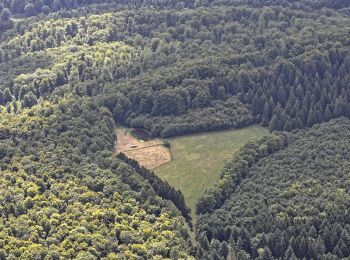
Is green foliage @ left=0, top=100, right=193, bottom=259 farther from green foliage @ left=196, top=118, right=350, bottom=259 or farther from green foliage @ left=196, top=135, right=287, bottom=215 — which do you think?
green foliage @ left=196, top=118, right=350, bottom=259

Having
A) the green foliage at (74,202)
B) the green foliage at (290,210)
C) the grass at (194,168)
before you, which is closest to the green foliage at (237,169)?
the green foliage at (290,210)

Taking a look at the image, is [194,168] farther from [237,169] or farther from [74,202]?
[74,202]

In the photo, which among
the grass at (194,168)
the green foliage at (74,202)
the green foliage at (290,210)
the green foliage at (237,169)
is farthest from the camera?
the grass at (194,168)

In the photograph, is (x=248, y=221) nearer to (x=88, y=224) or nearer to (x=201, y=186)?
(x=201, y=186)

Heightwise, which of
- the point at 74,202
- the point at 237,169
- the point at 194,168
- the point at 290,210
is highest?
the point at 74,202

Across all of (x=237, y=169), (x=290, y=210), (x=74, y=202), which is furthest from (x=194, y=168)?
(x=74, y=202)

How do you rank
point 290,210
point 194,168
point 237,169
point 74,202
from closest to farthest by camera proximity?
point 74,202
point 290,210
point 237,169
point 194,168

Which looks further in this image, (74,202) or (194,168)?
(194,168)

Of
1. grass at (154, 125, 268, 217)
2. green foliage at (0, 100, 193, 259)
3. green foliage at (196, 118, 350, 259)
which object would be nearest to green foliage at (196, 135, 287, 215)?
green foliage at (196, 118, 350, 259)

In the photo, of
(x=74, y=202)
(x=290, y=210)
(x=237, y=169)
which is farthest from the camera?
(x=237, y=169)

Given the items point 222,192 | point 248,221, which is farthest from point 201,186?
point 248,221

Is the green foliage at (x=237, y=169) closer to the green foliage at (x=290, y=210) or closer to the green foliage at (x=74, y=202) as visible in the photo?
the green foliage at (x=290, y=210)
